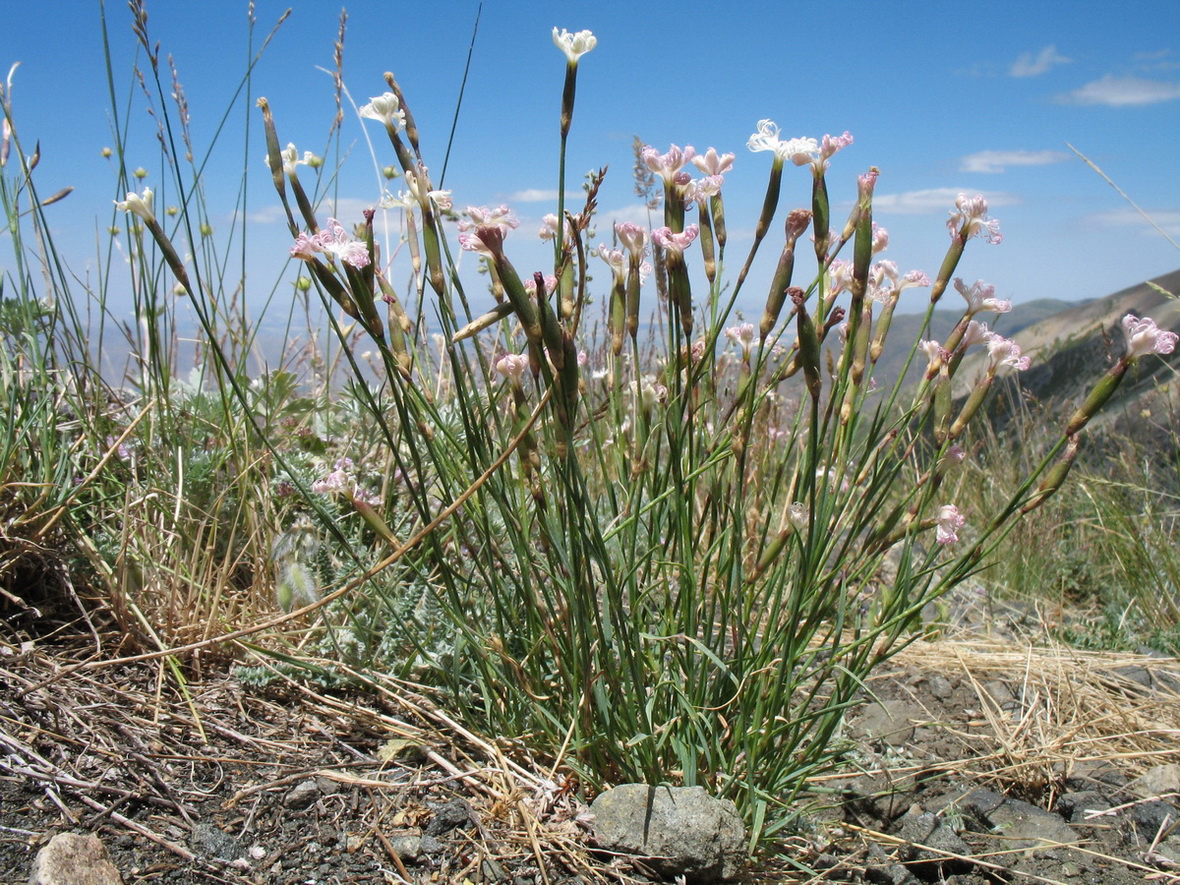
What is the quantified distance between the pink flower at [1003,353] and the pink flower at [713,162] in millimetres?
491

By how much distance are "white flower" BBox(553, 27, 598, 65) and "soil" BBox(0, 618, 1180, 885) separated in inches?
41.8

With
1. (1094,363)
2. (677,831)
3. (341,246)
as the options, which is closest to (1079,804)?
(677,831)

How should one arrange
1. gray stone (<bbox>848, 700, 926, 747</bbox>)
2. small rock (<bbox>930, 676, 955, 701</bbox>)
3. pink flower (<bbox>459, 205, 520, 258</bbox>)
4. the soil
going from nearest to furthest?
1. pink flower (<bbox>459, 205, 520, 258</bbox>)
2. the soil
3. gray stone (<bbox>848, 700, 926, 747</bbox>)
4. small rock (<bbox>930, 676, 955, 701</bbox>)

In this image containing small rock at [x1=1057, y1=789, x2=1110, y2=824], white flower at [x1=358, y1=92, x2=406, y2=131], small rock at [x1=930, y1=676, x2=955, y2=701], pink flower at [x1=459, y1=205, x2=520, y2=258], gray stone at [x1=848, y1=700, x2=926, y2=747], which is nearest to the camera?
pink flower at [x1=459, y1=205, x2=520, y2=258]

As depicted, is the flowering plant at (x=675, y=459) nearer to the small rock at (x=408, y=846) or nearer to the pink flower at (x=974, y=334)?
the pink flower at (x=974, y=334)

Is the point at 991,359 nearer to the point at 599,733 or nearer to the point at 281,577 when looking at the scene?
the point at 599,733

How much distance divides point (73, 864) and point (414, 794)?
19.5 inches

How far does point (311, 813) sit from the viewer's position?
1329 mm

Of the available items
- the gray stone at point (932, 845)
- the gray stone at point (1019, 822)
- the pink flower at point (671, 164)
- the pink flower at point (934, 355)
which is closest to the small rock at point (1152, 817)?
the gray stone at point (1019, 822)

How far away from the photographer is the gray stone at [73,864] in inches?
40.9

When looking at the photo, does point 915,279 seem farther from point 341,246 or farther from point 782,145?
point 341,246

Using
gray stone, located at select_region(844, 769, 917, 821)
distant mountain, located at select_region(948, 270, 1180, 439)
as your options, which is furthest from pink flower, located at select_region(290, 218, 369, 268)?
distant mountain, located at select_region(948, 270, 1180, 439)

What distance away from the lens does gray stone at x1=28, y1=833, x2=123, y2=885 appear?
104 centimetres

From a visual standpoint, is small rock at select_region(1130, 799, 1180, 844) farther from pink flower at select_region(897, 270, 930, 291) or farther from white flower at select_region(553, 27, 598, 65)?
white flower at select_region(553, 27, 598, 65)
